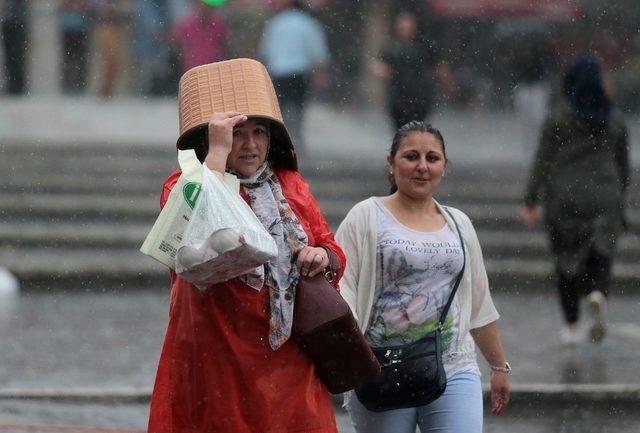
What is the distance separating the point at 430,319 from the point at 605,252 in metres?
5.02

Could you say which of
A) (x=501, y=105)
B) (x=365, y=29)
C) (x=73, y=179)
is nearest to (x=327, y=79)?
(x=365, y=29)

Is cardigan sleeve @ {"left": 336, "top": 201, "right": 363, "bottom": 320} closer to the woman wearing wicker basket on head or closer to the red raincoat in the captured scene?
the woman wearing wicker basket on head

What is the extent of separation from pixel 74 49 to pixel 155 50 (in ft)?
12.3

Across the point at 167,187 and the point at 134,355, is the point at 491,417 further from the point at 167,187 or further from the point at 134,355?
the point at 167,187

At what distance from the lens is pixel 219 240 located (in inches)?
179

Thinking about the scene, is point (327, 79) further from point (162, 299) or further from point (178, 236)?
point (178, 236)

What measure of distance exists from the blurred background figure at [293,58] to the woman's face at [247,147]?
11455 millimetres

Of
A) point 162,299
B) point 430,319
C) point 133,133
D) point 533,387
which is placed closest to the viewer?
point 430,319

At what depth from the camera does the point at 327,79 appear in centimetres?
2666

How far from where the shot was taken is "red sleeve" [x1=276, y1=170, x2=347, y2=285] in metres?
4.95

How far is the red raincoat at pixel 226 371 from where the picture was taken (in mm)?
4781

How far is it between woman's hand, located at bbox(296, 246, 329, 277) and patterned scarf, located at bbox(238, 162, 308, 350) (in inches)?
1.3

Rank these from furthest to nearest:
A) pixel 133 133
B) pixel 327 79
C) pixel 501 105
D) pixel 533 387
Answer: pixel 501 105, pixel 327 79, pixel 133 133, pixel 533 387

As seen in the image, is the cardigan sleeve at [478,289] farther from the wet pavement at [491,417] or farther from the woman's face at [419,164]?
the wet pavement at [491,417]
